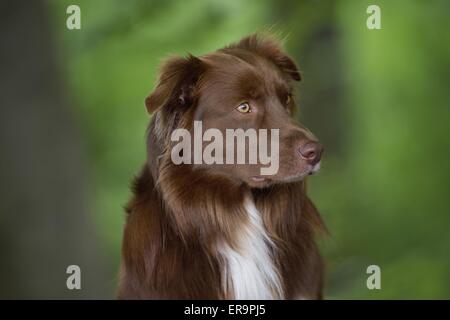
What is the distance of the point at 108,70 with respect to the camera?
7.91 ft

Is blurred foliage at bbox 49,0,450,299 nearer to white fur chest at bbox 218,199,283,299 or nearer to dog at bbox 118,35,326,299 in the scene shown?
dog at bbox 118,35,326,299

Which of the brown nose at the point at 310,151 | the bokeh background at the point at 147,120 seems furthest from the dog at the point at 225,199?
the bokeh background at the point at 147,120

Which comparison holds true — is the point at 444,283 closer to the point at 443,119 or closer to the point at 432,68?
the point at 443,119

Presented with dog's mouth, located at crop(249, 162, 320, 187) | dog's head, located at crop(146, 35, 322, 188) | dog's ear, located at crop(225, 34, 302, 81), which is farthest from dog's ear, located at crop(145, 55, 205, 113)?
dog's mouth, located at crop(249, 162, 320, 187)

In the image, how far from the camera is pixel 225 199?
2088 mm

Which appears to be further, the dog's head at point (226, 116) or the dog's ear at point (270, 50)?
the dog's ear at point (270, 50)

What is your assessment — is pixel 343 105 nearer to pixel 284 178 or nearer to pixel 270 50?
pixel 270 50

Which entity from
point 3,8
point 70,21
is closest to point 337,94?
point 70,21

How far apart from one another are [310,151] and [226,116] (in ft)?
0.91

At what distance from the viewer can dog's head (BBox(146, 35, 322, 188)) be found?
6.63 feet

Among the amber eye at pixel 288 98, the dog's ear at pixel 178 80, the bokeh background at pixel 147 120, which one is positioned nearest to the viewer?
the dog's ear at pixel 178 80

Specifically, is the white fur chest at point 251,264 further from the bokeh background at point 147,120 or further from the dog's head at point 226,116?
the bokeh background at point 147,120

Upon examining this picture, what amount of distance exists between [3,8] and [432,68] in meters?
1.54

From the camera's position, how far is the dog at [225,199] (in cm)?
203
